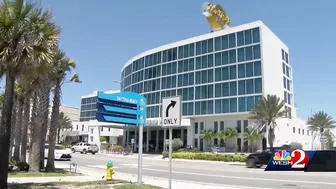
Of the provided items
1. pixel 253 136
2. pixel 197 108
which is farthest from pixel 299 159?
pixel 197 108

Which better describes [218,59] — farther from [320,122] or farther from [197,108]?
[320,122]

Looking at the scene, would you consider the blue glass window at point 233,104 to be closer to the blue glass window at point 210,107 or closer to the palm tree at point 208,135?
the blue glass window at point 210,107

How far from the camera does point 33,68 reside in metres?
11.3

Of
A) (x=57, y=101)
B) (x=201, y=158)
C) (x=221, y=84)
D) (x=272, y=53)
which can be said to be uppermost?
(x=272, y=53)

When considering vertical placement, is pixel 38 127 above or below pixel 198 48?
below

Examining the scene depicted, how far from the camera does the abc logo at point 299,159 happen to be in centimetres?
1407

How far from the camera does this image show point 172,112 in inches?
405

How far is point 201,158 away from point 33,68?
35406 mm

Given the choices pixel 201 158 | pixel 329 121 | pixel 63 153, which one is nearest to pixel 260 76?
pixel 201 158

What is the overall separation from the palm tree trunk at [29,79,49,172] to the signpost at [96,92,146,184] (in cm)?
698

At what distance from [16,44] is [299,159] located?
11.4 metres

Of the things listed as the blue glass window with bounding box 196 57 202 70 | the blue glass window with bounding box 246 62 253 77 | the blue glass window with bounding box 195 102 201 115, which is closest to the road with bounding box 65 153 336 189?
the blue glass window with bounding box 246 62 253 77

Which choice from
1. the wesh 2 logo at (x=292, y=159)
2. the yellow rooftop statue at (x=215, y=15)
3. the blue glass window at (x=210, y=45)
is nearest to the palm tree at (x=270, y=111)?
the blue glass window at (x=210, y=45)

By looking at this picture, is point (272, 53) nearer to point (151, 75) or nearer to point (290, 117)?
point (290, 117)
